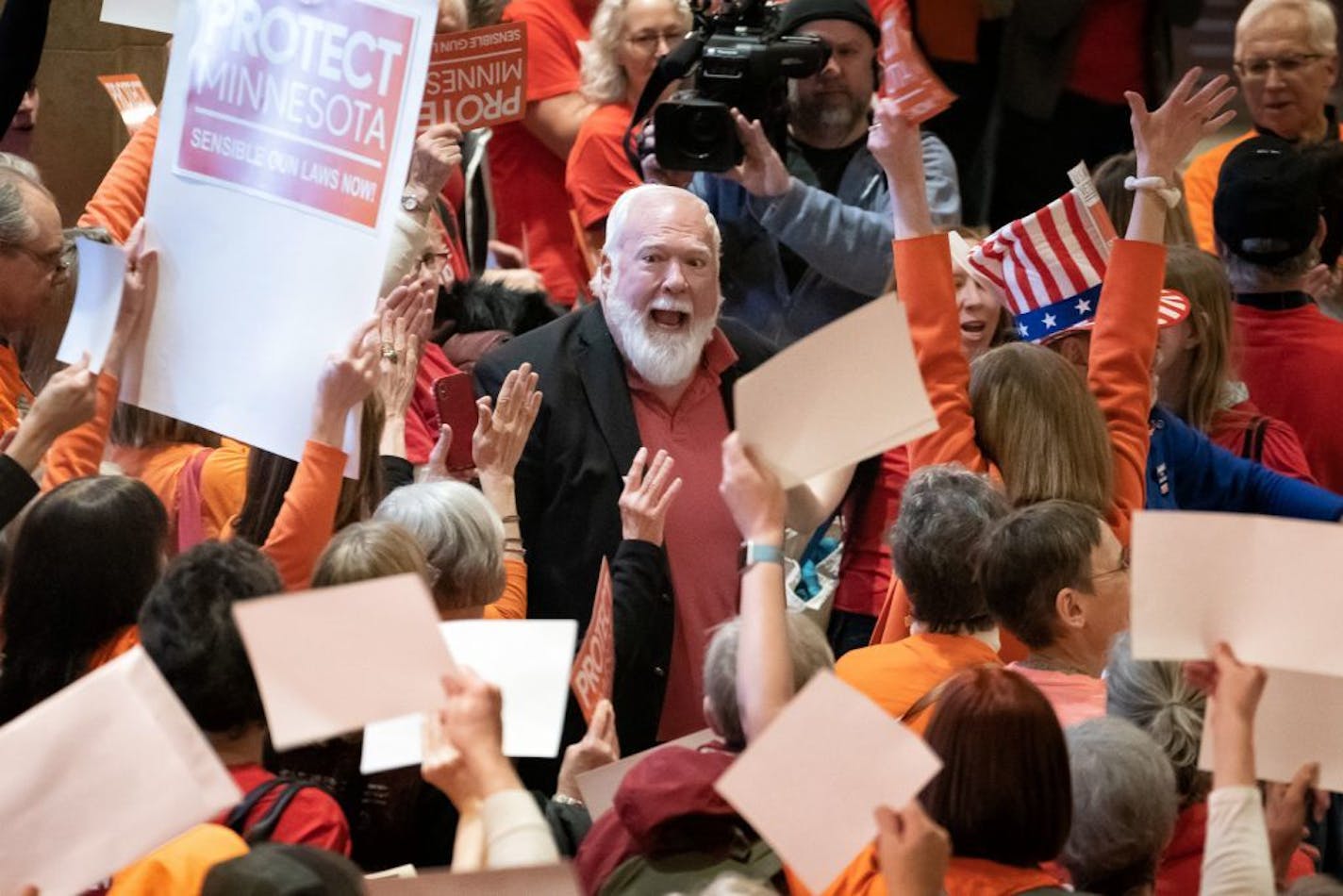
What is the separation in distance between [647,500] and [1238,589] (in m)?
1.63

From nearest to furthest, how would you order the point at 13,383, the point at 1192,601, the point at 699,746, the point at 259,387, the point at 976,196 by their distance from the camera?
1. the point at 1192,601
2. the point at 699,746
3. the point at 259,387
4. the point at 13,383
5. the point at 976,196

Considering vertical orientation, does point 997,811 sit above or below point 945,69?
below

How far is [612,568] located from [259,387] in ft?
2.50

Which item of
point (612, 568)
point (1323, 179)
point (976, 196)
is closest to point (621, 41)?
point (976, 196)

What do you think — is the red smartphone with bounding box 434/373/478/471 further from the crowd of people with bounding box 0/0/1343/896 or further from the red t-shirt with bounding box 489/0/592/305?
the red t-shirt with bounding box 489/0/592/305

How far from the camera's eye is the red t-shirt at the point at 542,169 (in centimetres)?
666

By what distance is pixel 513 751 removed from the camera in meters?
3.11

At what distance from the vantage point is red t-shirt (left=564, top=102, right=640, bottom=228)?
6.13 meters

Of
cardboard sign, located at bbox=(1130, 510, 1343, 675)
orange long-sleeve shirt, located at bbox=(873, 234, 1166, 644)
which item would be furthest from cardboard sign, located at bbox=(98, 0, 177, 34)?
cardboard sign, located at bbox=(1130, 510, 1343, 675)

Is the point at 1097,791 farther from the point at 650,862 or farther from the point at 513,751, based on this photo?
the point at 513,751

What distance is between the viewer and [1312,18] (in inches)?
245

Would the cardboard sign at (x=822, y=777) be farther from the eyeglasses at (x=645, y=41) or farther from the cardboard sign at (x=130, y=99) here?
the eyeglasses at (x=645, y=41)

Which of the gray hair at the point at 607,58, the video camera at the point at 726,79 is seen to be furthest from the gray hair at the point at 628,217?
the gray hair at the point at 607,58

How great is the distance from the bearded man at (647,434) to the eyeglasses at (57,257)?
91 centimetres
